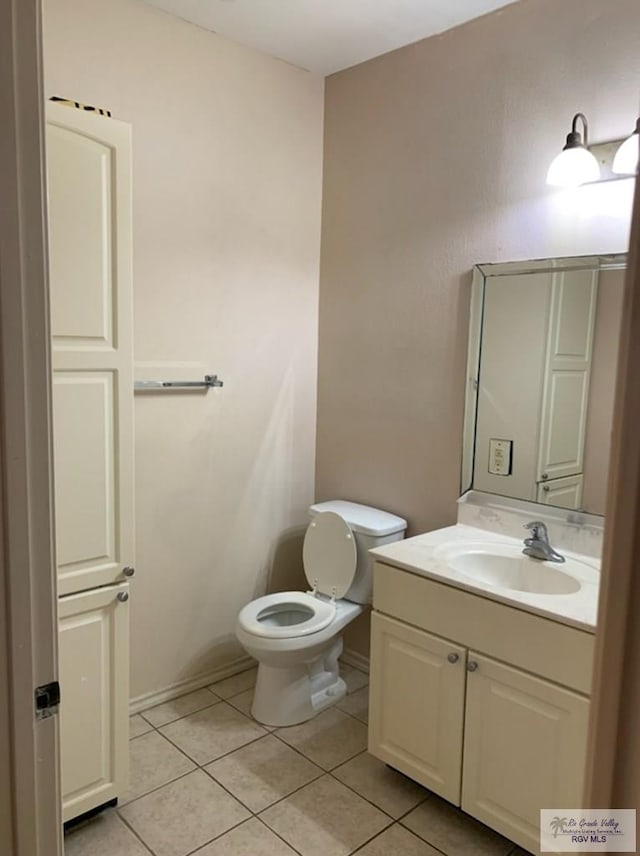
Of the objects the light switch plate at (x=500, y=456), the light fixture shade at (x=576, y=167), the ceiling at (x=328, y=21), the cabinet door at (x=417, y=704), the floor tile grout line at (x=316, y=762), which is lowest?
the floor tile grout line at (x=316, y=762)

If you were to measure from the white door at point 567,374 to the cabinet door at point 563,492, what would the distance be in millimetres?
21

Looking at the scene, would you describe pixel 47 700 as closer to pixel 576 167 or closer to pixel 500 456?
pixel 500 456

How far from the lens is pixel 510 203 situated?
2.31 metres

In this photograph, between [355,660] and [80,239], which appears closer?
[80,239]

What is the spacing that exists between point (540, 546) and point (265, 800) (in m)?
1.23

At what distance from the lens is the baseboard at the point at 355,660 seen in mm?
2984

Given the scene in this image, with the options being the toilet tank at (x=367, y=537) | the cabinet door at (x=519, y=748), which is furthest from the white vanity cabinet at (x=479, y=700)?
the toilet tank at (x=367, y=537)

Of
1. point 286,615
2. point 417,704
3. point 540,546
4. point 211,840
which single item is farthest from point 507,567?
point 211,840

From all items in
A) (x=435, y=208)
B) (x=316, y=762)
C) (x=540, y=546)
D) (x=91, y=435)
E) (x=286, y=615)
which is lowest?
(x=316, y=762)

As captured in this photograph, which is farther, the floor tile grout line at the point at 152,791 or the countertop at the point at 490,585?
the floor tile grout line at the point at 152,791

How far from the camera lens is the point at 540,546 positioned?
6.95 feet

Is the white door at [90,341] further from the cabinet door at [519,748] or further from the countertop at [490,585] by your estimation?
the cabinet door at [519,748]

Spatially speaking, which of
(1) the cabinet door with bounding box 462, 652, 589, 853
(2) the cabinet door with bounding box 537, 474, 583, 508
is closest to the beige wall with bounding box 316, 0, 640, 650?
(2) the cabinet door with bounding box 537, 474, 583, 508

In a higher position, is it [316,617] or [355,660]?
[316,617]
